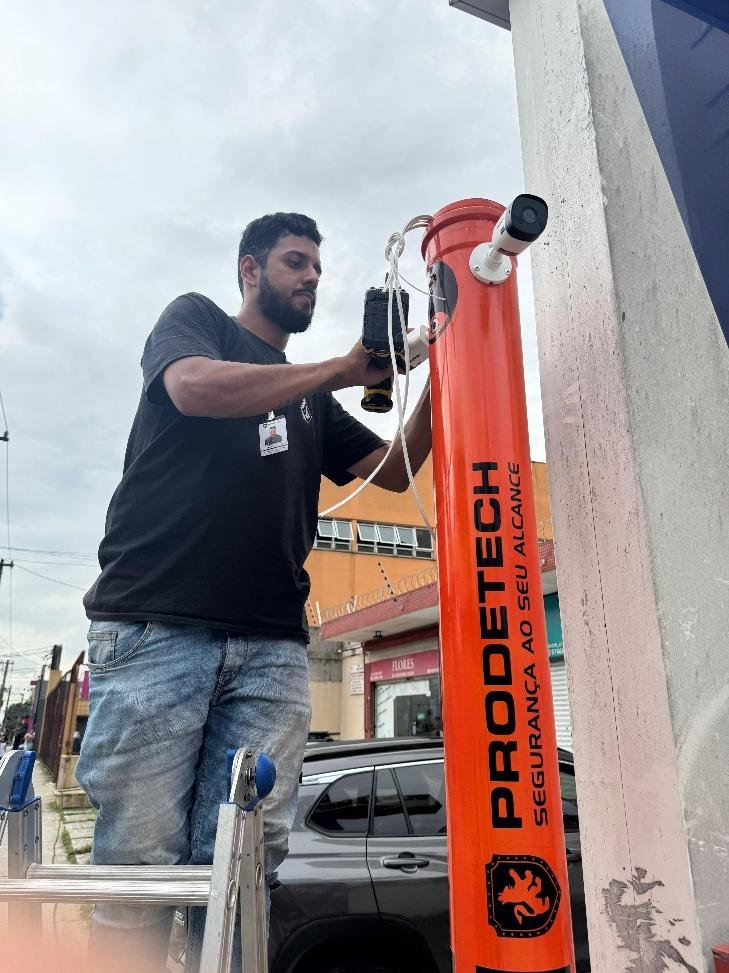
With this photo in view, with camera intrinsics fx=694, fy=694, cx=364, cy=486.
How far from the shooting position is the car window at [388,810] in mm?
3189

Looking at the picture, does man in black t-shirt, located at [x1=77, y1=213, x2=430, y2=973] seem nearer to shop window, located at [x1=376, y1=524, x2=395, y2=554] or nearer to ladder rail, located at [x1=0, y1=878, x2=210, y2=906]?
ladder rail, located at [x1=0, y1=878, x2=210, y2=906]

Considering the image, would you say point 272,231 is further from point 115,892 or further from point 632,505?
point 115,892

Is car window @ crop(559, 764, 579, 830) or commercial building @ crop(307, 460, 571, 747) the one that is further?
commercial building @ crop(307, 460, 571, 747)

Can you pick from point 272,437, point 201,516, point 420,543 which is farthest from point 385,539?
point 201,516

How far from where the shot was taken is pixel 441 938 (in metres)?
2.88

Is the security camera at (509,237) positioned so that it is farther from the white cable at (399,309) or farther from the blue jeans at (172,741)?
the blue jeans at (172,741)

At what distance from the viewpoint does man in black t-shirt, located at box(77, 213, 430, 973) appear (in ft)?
4.41

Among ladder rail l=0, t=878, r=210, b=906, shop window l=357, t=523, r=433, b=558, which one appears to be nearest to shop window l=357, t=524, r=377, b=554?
shop window l=357, t=523, r=433, b=558

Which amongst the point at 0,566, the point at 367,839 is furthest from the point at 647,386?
the point at 0,566

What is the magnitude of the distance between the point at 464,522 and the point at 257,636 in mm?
568

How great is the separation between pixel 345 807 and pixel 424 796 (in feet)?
1.25

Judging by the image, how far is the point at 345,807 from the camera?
324cm

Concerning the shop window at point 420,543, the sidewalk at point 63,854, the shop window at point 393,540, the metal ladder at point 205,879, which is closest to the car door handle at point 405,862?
the sidewalk at point 63,854

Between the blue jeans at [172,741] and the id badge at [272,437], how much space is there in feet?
1.42
